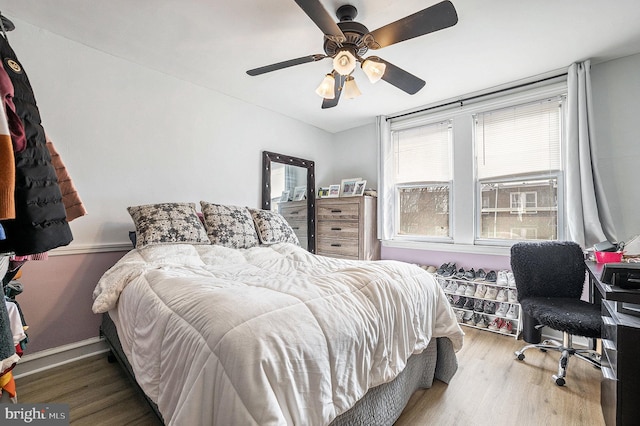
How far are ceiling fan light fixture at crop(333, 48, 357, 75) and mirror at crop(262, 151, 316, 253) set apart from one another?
6.02ft

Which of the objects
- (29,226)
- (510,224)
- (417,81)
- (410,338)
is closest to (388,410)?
(410,338)

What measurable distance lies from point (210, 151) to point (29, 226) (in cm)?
232

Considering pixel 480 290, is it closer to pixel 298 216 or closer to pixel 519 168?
pixel 519 168

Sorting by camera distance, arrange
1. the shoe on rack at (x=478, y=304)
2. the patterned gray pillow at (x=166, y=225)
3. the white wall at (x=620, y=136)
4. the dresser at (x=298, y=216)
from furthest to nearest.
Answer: the dresser at (x=298, y=216), the shoe on rack at (x=478, y=304), the white wall at (x=620, y=136), the patterned gray pillow at (x=166, y=225)

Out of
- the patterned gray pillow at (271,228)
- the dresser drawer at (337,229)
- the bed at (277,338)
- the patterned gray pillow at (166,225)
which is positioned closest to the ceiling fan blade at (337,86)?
the patterned gray pillow at (271,228)

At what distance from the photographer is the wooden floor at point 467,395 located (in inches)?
58.8

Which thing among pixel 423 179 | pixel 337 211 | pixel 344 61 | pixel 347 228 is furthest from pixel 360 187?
pixel 344 61

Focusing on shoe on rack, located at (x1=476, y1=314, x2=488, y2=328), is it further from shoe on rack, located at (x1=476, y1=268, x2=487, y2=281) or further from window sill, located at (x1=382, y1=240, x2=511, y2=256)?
window sill, located at (x1=382, y1=240, x2=511, y2=256)

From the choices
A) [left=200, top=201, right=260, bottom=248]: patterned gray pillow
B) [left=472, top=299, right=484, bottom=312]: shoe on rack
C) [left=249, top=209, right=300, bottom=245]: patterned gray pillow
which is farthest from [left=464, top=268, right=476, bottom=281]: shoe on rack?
[left=200, top=201, right=260, bottom=248]: patterned gray pillow

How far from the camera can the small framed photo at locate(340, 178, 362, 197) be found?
Answer: 12.7ft

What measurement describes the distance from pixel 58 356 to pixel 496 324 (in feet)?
12.1

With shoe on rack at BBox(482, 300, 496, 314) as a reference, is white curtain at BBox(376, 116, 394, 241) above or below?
above

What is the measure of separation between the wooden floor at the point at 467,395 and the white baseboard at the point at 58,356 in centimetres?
7

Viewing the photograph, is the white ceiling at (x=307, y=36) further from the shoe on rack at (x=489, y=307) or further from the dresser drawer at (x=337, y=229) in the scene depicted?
the shoe on rack at (x=489, y=307)
